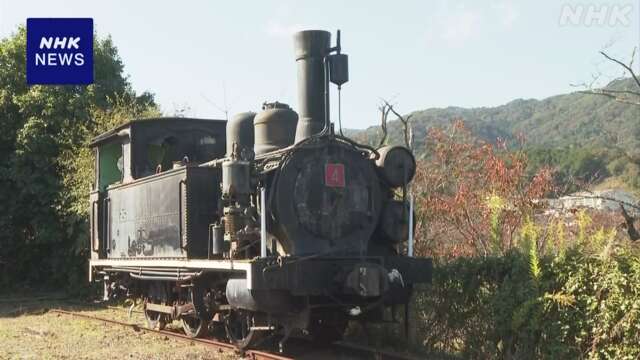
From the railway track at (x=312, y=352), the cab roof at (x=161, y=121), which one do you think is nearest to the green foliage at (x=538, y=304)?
the railway track at (x=312, y=352)

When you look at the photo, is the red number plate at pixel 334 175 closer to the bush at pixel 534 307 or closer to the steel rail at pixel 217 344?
the bush at pixel 534 307

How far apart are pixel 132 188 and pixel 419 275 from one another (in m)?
5.25

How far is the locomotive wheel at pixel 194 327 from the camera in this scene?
34.1 feet

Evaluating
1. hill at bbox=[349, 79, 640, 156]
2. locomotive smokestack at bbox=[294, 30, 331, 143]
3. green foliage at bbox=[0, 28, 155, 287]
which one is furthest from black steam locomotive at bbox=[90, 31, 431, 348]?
hill at bbox=[349, 79, 640, 156]

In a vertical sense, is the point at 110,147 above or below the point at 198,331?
above

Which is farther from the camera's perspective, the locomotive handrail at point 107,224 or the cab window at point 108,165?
the cab window at point 108,165

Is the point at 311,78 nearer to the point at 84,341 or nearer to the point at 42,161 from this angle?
the point at 84,341

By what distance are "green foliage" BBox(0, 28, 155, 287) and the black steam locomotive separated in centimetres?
1286

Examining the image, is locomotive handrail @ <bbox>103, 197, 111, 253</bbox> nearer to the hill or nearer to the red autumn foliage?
the red autumn foliage

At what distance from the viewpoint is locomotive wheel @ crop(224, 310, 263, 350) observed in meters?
8.93

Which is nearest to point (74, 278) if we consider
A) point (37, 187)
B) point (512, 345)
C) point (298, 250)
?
point (37, 187)

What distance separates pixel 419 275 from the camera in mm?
8719

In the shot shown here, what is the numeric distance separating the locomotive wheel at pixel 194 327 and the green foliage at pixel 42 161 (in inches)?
455

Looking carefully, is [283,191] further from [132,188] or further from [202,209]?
[132,188]
